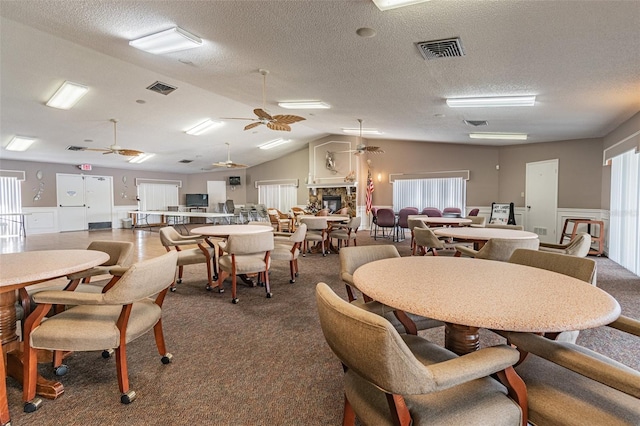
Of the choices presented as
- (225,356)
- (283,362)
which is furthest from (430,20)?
(225,356)

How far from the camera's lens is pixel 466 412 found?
3.19ft

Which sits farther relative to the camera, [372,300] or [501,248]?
[501,248]

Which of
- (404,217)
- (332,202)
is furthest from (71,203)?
(404,217)

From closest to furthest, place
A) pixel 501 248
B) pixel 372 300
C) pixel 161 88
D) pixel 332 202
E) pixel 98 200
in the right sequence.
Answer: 1. pixel 372 300
2. pixel 501 248
3. pixel 161 88
4. pixel 332 202
5. pixel 98 200

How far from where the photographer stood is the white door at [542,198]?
7.15 metres

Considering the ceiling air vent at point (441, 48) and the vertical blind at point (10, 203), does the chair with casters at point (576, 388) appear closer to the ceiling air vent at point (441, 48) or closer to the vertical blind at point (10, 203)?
the ceiling air vent at point (441, 48)

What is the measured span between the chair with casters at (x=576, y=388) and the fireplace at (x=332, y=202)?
9.66 meters

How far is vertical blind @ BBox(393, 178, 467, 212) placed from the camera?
29.5 feet

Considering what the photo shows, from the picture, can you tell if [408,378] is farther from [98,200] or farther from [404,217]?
[98,200]

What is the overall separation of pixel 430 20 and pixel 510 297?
236cm

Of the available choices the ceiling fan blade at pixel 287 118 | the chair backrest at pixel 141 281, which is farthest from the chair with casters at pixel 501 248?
the ceiling fan blade at pixel 287 118

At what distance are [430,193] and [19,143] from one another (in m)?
11.6

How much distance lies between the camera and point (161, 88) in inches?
225

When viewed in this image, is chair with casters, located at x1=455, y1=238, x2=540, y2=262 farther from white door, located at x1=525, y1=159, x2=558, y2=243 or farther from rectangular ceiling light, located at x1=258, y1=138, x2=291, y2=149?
rectangular ceiling light, located at x1=258, y1=138, x2=291, y2=149
